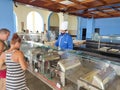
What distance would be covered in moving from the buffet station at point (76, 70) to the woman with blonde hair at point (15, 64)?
0.32 m

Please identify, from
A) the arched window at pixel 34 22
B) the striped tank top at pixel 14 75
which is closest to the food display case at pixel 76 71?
the striped tank top at pixel 14 75

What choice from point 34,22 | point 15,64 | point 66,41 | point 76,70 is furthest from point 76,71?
point 34,22

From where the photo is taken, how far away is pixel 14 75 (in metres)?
1.43

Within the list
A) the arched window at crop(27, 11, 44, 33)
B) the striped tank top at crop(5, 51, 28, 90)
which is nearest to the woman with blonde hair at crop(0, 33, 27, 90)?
the striped tank top at crop(5, 51, 28, 90)

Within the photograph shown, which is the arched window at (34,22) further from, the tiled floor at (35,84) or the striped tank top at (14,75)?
the striped tank top at (14,75)

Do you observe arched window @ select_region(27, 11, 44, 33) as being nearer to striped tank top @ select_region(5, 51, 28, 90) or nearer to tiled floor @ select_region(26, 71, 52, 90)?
tiled floor @ select_region(26, 71, 52, 90)

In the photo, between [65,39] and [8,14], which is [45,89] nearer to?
[65,39]

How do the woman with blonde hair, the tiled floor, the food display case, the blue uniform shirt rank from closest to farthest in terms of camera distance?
the food display case → the woman with blonde hair → the tiled floor → the blue uniform shirt

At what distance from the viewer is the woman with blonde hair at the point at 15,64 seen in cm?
135

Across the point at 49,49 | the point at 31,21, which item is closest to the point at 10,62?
the point at 49,49

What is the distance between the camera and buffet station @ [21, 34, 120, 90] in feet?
3.62

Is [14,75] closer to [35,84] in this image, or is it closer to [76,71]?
[76,71]

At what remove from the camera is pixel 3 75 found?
1.71 m

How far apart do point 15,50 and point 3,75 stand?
1.89 ft
